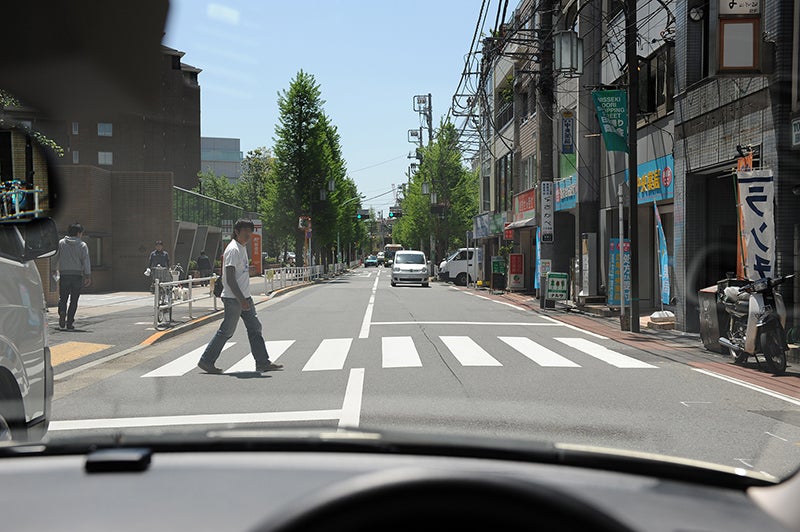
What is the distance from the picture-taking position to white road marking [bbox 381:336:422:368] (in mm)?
10023

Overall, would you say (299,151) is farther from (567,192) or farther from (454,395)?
(454,395)

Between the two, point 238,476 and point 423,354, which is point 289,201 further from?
point 238,476

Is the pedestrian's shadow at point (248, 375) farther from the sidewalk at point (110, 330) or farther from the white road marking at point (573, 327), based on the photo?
the white road marking at point (573, 327)

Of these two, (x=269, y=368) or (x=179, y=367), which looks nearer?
(x=269, y=368)

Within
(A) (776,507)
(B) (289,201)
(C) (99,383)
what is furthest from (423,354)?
(B) (289,201)

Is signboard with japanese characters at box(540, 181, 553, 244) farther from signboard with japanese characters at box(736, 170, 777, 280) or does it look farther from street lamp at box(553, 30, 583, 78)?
signboard with japanese characters at box(736, 170, 777, 280)

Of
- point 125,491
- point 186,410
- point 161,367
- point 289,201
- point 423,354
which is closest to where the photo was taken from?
point 125,491

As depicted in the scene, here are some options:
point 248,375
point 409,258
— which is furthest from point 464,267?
point 248,375

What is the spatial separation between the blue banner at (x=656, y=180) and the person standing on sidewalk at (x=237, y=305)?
37.0 feet

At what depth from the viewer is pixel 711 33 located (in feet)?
41.4

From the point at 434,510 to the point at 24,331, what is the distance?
388 cm

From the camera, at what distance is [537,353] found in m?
11.4

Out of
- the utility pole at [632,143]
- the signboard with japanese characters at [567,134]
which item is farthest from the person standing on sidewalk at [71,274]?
the signboard with japanese characters at [567,134]

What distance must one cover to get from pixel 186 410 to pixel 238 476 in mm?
5649
